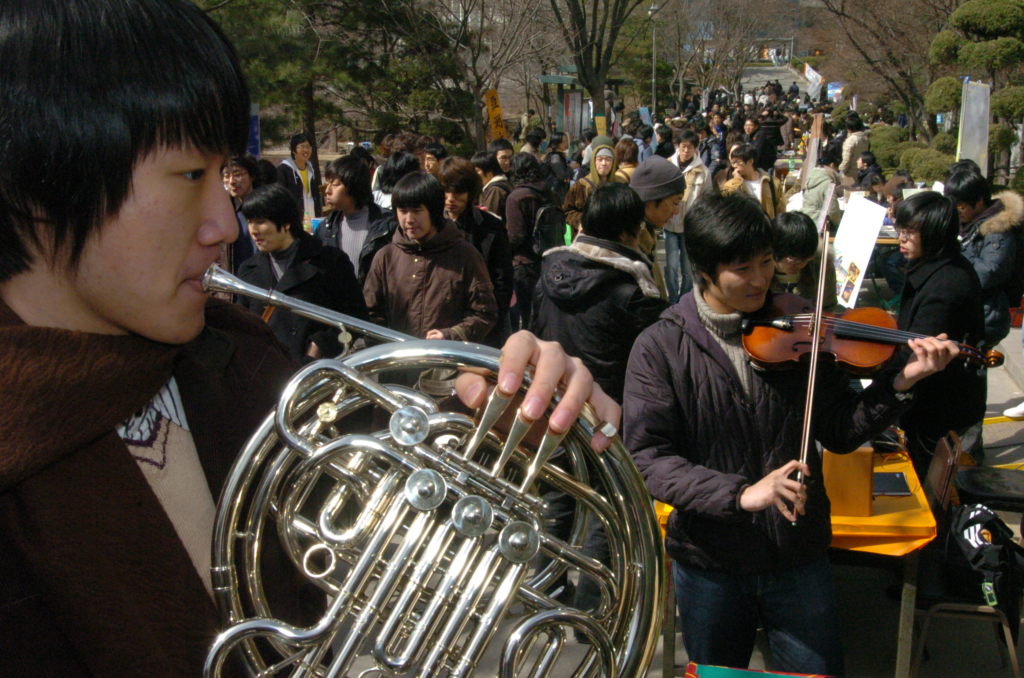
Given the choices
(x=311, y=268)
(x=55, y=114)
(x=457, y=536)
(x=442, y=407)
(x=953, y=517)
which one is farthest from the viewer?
(x=311, y=268)

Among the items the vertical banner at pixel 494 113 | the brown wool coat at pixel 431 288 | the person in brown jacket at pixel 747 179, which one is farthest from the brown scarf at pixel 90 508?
the vertical banner at pixel 494 113

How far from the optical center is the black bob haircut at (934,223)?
3.75m

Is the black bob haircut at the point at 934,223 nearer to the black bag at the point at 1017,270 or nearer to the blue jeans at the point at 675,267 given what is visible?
the black bag at the point at 1017,270

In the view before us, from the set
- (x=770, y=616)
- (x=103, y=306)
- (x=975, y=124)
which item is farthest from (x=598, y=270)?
(x=975, y=124)

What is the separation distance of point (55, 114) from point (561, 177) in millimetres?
8790

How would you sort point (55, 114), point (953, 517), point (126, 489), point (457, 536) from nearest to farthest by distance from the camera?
point (55, 114)
point (126, 489)
point (457, 536)
point (953, 517)

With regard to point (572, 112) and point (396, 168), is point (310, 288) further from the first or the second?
point (572, 112)

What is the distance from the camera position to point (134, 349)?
1027mm

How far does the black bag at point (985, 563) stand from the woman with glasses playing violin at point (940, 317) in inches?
31.5

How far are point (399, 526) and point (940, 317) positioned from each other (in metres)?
3.33

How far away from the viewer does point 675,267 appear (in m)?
7.96

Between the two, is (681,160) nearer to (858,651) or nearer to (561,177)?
(561,177)

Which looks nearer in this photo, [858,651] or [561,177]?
[858,651]

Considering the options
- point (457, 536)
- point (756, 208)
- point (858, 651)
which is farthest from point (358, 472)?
point (858, 651)
